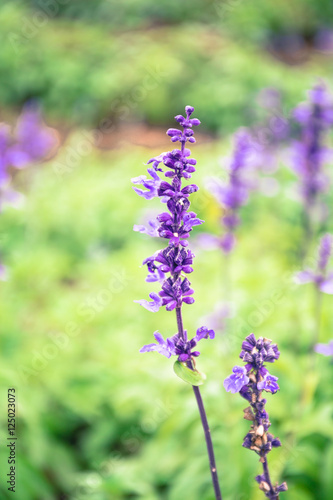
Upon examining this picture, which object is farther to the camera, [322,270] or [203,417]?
[322,270]

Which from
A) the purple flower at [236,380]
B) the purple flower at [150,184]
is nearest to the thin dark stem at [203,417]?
the purple flower at [236,380]

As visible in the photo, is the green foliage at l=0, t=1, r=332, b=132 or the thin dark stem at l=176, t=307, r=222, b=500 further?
the green foliage at l=0, t=1, r=332, b=132

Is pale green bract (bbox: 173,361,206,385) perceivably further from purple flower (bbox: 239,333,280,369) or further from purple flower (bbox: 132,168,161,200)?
purple flower (bbox: 132,168,161,200)

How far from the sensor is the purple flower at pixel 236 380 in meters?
1.68

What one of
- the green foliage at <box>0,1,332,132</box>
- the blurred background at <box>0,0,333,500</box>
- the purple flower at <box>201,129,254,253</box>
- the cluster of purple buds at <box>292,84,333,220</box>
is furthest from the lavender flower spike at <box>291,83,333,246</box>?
the green foliage at <box>0,1,332,132</box>

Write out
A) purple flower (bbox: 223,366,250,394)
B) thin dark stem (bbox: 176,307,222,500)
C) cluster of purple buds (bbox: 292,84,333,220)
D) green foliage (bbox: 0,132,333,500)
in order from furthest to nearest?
cluster of purple buds (bbox: 292,84,333,220) < green foliage (bbox: 0,132,333,500) < thin dark stem (bbox: 176,307,222,500) < purple flower (bbox: 223,366,250,394)

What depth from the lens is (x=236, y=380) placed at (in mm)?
1723

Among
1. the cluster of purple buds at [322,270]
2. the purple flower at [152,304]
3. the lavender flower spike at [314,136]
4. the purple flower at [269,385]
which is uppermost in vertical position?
the lavender flower spike at [314,136]

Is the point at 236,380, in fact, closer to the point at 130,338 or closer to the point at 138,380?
the point at 138,380

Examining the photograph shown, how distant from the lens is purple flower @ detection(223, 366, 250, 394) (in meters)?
1.68

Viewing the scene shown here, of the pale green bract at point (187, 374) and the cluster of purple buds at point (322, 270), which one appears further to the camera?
the cluster of purple buds at point (322, 270)

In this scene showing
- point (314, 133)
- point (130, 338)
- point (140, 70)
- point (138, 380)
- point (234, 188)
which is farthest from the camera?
point (140, 70)

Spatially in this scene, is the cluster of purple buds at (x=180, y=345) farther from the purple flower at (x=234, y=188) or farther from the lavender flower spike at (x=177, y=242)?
the purple flower at (x=234, y=188)

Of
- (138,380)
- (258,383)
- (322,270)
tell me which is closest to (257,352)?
(258,383)
